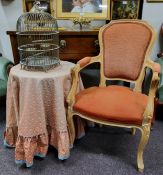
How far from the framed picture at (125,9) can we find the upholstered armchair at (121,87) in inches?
14.7

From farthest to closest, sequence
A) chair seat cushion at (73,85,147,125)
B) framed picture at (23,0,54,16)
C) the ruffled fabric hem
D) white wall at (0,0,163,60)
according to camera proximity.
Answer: framed picture at (23,0,54,16), white wall at (0,0,163,60), the ruffled fabric hem, chair seat cushion at (73,85,147,125)

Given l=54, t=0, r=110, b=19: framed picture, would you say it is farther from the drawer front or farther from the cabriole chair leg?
the cabriole chair leg

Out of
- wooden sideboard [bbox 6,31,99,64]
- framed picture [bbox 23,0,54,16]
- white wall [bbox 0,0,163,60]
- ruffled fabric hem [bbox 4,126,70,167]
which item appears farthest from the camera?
framed picture [bbox 23,0,54,16]

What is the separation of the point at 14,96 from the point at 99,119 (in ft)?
1.94

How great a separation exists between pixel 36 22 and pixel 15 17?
2.19ft

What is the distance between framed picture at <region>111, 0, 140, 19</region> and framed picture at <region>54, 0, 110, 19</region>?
8 cm

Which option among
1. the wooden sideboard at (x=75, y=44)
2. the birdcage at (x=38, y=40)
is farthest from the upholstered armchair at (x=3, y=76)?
the birdcage at (x=38, y=40)

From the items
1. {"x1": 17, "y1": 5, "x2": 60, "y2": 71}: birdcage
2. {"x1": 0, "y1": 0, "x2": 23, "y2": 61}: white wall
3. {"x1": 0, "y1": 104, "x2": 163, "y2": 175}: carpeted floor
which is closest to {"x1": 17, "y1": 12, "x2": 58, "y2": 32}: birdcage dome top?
{"x1": 17, "y1": 5, "x2": 60, "y2": 71}: birdcage

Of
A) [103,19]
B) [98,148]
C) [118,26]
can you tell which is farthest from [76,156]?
[103,19]

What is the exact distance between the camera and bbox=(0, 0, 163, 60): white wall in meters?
1.98

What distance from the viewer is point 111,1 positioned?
206 cm

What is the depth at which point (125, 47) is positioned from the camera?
1729mm

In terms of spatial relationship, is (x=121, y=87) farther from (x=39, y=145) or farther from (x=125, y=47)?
(x=39, y=145)

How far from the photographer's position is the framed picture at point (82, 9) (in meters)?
2.05
